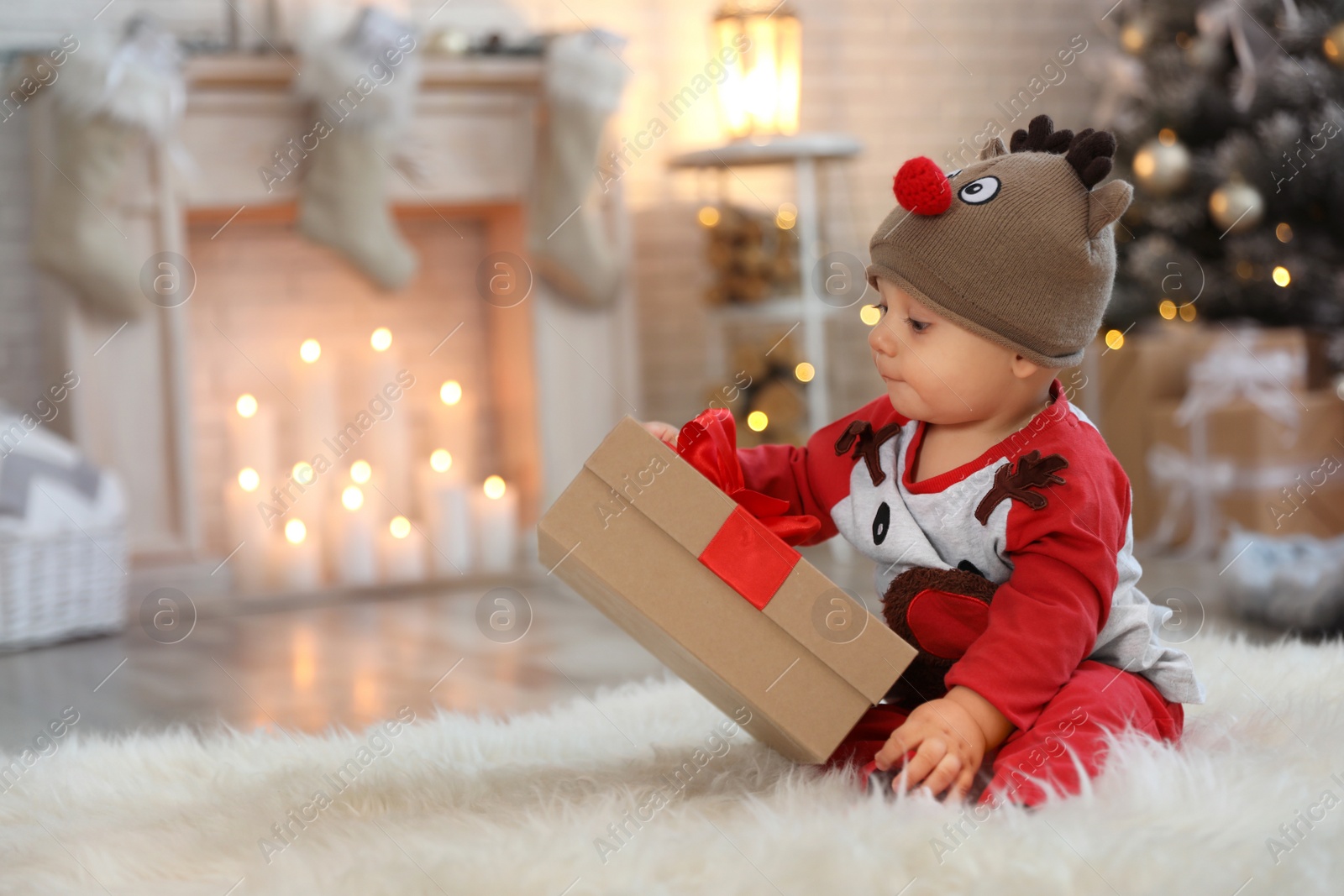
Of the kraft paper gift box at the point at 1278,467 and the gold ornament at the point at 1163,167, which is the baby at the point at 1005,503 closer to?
the kraft paper gift box at the point at 1278,467

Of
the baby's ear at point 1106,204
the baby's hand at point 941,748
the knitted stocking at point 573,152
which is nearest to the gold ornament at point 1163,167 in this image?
the knitted stocking at point 573,152

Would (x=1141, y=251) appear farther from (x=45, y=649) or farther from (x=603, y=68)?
(x=45, y=649)

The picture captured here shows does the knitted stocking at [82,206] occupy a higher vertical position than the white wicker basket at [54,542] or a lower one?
higher

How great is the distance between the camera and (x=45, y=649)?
2316mm

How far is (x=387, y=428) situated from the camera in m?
3.03

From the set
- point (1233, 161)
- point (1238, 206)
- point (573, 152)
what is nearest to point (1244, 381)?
point (1238, 206)

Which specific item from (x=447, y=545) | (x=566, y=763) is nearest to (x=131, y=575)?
(x=447, y=545)

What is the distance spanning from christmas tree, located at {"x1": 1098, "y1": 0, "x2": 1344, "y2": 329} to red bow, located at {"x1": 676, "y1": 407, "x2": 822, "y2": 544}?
1989 millimetres

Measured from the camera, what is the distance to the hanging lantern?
299 cm

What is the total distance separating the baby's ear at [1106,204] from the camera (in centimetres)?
104

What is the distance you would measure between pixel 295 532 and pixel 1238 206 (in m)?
2.12

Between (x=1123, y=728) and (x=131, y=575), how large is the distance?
87.2 inches

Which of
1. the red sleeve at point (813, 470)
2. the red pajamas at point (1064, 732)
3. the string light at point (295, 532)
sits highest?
the red sleeve at point (813, 470)

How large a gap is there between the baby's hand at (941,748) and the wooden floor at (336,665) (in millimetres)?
701
